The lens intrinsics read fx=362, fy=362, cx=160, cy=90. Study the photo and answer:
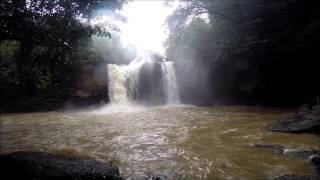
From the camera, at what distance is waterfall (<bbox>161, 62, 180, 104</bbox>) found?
79.0 ft

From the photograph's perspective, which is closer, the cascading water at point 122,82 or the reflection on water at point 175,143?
the reflection on water at point 175,143

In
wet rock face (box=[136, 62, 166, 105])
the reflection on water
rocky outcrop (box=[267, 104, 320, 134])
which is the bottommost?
the reflection on water

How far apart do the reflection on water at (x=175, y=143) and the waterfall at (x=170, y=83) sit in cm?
841

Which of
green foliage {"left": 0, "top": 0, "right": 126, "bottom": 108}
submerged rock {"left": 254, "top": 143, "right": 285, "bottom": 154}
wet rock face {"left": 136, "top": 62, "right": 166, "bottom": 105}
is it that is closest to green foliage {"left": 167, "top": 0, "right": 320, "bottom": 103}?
wet rock face {"left": 136, "top": 62, "right": 166, "bottom": 105}

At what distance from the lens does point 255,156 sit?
8.03 meters

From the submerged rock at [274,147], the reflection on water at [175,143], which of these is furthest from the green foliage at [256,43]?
the submerged rock at [274,147]

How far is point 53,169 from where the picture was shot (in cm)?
596

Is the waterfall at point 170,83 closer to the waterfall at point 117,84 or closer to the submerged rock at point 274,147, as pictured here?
the waterfall at point 117,84

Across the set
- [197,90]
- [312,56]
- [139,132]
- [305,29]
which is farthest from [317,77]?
[139,132]

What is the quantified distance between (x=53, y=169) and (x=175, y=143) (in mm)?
4513

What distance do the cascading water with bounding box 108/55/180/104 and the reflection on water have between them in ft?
26.6

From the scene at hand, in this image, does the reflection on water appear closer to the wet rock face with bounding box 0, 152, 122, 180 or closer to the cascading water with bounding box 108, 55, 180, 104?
the wet rock face with bounding box 0, 152, 122, 180

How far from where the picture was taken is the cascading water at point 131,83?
2378 centimetres

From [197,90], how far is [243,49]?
5484 mm
